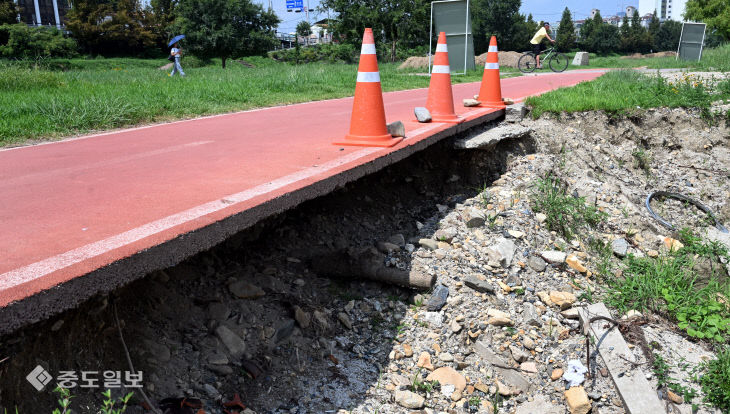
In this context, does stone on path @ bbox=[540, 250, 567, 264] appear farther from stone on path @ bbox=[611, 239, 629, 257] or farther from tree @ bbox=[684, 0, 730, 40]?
tree @ bbox=[684, 0, 730, 40]

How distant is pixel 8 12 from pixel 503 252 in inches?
2065

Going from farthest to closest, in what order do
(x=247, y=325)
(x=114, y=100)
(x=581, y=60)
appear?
(x=581, y=60) < (x=114, y=100) < (x=247, y=325)

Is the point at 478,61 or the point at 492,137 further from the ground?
the point at 478,61

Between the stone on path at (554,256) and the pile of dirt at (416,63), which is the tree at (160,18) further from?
the stone on path at (554,256)

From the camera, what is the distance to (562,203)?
5.16 m

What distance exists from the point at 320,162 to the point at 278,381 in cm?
157

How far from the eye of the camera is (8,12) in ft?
146

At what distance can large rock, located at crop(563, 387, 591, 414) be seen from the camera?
3244 millimetres

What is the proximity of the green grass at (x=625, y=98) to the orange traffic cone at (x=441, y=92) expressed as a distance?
6.45ft

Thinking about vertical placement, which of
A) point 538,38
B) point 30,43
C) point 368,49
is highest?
point 30,43

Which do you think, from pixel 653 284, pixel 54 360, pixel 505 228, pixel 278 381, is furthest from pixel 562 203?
pixel 54 360

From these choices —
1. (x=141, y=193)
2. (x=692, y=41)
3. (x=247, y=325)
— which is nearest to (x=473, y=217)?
(x=247, y=325)

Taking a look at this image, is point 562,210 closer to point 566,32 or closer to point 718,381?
point 718,381

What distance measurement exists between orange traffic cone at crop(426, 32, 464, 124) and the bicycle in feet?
56.9
